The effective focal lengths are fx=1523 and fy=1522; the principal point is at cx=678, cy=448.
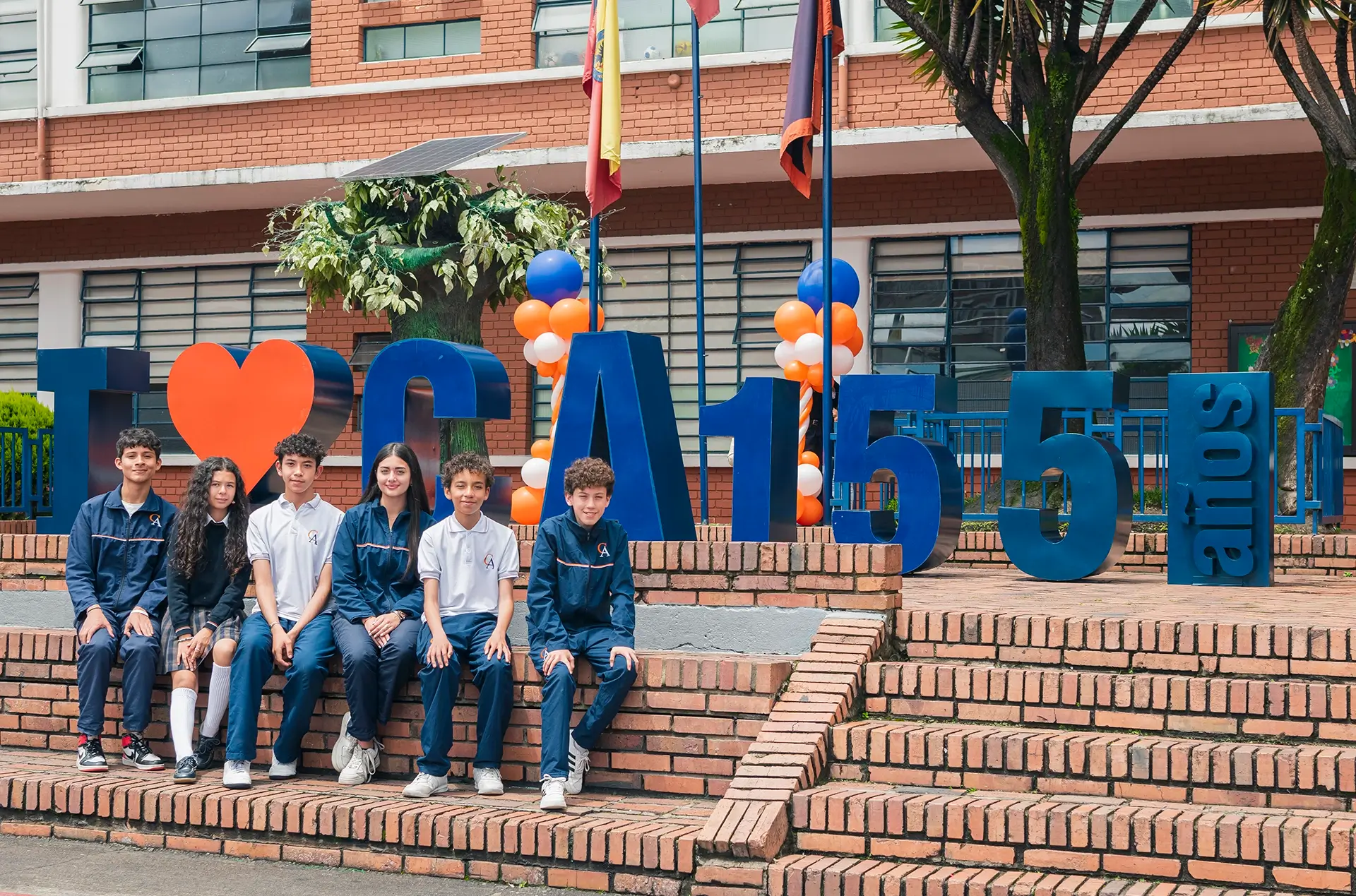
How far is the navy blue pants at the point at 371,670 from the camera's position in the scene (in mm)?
6379

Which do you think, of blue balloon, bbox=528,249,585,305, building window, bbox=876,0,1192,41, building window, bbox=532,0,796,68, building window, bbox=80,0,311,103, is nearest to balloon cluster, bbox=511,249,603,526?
blue balloon, bbox=528,249,585,305

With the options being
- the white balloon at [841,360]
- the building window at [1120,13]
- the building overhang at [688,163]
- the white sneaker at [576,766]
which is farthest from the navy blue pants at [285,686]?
the building window at [1120,13]

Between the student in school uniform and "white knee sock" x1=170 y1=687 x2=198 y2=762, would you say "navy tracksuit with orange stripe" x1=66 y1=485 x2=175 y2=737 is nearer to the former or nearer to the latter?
"white knee sock" x1=170 y1=687 x2=198 y2=762

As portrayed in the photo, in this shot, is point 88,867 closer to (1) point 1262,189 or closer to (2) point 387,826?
(2) point 387,826

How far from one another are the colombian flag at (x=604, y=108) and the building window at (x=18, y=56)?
36.6 feet

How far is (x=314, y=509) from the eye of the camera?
698 centimetres

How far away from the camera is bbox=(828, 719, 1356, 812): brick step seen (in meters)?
5.21

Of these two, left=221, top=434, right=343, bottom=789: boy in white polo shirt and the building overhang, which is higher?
the building overhang

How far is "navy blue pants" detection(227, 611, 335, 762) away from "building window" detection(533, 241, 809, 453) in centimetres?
1003

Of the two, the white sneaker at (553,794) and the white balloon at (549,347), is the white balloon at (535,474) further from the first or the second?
the white sneaker at (553,794)

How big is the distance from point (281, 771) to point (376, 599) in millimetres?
827

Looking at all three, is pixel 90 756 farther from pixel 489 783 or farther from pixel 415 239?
pixel 415 239

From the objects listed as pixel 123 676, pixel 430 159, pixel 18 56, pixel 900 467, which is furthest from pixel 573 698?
pixel 18 56

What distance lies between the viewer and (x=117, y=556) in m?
7.14
